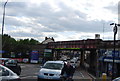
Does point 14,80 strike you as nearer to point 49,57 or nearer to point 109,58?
point 109,58

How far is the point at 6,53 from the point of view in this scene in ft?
221

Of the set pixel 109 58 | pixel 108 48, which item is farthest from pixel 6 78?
pixel 108 48

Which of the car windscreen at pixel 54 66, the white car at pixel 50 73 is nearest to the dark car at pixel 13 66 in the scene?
the car windscreen at pixel 54 66

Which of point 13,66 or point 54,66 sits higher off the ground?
point 54,66

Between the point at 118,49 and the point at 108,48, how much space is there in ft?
11.7

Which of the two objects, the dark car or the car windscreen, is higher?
the car windscreen

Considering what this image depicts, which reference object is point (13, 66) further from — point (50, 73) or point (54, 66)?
point (50, 73)

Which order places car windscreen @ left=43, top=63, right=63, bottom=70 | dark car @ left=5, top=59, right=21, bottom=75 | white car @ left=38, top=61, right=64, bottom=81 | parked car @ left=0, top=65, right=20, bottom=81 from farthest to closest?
dark car @ left=5, top=59, right=21, bottom=75, car windscreen @ left=43, top=63, right=63, bottom=70, white car @ left=38, top=61, right=64, bottom=81, parked car @ left=0, top=65, right=20, bottom=81

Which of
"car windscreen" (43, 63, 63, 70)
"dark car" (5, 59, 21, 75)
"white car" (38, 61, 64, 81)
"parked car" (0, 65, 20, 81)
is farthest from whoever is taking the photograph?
"dark car" (5, 59, 21, 75)

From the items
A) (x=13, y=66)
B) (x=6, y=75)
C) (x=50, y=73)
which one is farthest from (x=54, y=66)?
(x=6, y=75)

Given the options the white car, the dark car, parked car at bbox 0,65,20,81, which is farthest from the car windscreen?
parked car at bbox 0,65,20,81

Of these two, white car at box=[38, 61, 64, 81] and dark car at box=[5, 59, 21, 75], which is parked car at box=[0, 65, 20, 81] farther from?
dark car at box=[5, 59, 21, 75]

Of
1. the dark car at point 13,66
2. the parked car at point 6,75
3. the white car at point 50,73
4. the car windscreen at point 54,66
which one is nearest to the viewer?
the parked car at point 6,75

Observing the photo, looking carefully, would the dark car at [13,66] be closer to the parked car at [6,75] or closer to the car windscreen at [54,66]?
the car windscreen at [54,66]
